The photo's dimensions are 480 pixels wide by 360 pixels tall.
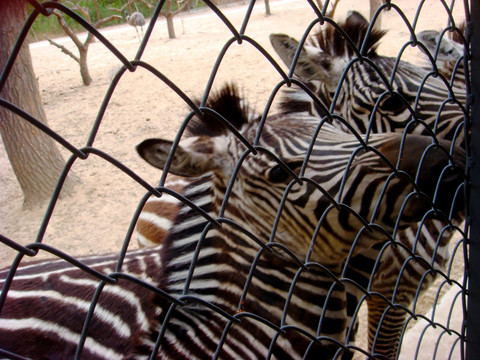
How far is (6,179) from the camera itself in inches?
243

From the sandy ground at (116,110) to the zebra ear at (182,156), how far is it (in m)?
1.11

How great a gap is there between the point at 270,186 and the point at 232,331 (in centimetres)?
58

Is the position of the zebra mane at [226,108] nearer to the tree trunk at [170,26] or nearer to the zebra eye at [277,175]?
the zebra eye at [277,175]

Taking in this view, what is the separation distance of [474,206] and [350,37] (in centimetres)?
160

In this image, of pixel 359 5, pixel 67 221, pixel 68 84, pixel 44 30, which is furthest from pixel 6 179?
pixel 44 30

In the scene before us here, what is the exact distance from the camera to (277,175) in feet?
4.40

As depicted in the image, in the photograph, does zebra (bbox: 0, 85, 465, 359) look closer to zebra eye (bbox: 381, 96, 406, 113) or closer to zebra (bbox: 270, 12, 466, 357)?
zebra (bbox: 270, 12, 466, 357)

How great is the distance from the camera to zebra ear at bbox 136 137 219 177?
1.17m

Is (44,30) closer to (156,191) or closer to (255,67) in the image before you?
(255,67)

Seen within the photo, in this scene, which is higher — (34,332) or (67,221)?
(34,332)

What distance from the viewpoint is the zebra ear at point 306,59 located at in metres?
2.31

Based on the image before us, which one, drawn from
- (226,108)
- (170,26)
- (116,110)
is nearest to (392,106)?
(226,108)

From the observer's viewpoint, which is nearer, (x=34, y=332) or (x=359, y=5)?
(x=34, y=332)

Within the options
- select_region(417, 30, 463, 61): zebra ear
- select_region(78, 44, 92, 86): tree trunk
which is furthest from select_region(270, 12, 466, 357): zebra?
select_region(78, 44, 92, 86): tree trunk
